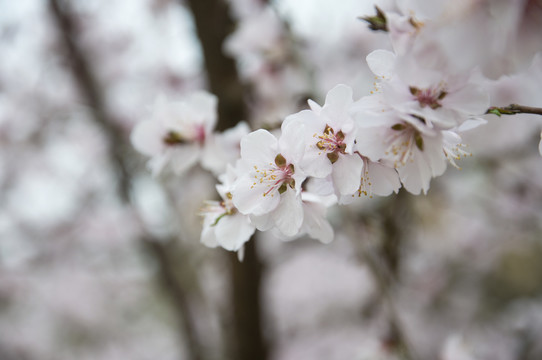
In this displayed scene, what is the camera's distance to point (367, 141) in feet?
1.28

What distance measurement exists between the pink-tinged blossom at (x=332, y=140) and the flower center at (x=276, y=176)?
1.5 inches

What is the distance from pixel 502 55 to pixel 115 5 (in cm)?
244

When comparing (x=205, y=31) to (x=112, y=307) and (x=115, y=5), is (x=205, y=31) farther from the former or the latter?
(x=112, y=307)

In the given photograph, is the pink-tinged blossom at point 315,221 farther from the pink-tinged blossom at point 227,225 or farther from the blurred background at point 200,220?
the blurred background at point 200,220

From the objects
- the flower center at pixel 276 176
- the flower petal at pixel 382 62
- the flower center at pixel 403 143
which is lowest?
the flower center at pixel 276 176

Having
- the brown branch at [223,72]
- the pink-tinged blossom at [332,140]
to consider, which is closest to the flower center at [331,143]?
the pink-tinged blossom at [332,140]

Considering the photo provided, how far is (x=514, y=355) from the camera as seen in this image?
4.20ft

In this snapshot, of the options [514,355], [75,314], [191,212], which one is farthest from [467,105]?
[75,314]

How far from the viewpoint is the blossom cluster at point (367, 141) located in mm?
367

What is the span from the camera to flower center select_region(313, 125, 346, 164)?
42 cm

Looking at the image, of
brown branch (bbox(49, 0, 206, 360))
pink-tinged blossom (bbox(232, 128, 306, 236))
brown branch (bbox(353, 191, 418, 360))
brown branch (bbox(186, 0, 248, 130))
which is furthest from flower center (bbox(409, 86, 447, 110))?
brown branch (bbox(49, 0, 206, 360))

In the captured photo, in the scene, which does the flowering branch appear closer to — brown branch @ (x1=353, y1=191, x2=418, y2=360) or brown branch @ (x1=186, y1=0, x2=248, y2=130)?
brown branch @ (x1=353, y1=191, x2=418, y2=360)

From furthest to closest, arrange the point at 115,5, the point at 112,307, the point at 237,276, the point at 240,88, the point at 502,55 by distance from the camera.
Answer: the point at 112,307, the point at 115,5, the point at 237,276, the point at 240,88, the point at 502,55

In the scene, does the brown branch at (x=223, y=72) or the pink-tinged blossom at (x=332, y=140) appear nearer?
the pink-tinged blossom at (x=332, y=140)
